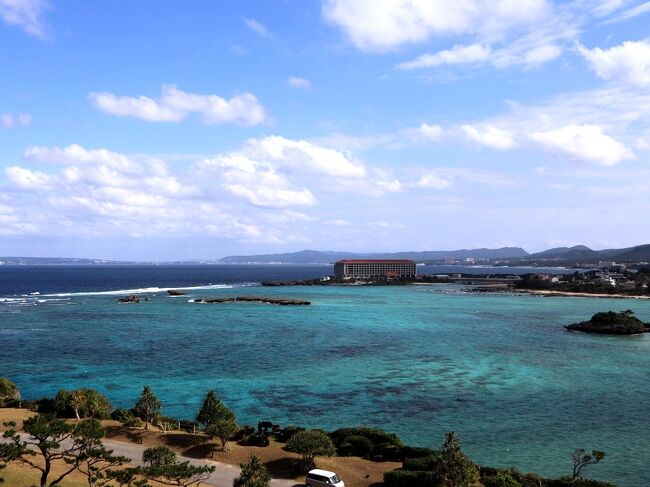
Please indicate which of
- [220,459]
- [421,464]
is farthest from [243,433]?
[421,464]

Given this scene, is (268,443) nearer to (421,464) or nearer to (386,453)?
(386,453)

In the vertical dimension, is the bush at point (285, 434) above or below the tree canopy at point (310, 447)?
below

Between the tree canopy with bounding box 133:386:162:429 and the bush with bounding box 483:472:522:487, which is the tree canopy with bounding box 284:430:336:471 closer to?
the bush with bounding box 483:472:522:487

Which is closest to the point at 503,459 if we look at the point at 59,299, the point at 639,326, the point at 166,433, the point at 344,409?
the point at 344,409

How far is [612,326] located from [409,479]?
81035 millimetres

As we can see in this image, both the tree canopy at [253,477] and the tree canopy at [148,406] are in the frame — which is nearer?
the tree canopy at [253,477]

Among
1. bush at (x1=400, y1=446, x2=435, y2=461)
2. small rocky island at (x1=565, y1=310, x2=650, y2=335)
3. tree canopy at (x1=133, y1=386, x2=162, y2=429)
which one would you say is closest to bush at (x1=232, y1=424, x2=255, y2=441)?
tree canopy at (x1=133, y1=386, x2=162, y2=429)

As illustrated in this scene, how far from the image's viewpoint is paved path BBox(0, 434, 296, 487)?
1129 inches

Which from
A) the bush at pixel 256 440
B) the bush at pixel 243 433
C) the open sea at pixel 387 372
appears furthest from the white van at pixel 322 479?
the open sea at pixel 387 372

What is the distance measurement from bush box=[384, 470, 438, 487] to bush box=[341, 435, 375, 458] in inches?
177

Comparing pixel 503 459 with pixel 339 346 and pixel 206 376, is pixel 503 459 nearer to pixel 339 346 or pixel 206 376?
pixel 206 376

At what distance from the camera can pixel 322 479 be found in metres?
27.5

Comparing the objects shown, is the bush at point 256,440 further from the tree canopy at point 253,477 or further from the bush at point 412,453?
the tree canopy at point 253,477

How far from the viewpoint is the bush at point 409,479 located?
27.9 m
